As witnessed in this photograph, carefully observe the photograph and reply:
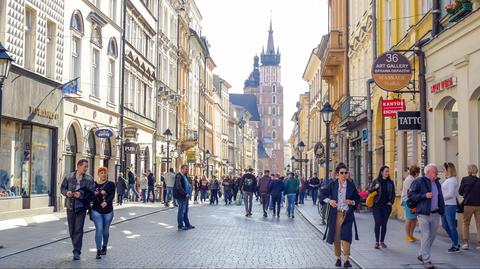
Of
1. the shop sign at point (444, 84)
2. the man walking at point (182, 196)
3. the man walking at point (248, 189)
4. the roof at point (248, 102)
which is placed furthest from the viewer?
the roof at point (248, 102)

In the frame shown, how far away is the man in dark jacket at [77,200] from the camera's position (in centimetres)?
1271

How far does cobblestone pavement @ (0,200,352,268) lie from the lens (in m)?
12.2

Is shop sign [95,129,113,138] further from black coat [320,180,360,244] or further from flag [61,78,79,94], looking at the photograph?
black coat [320,180,360,244]

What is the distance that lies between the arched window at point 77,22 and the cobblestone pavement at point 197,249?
9403 mm

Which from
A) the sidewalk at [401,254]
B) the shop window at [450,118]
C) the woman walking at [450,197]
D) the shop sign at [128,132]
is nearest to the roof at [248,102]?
the shop sign at [128,132]

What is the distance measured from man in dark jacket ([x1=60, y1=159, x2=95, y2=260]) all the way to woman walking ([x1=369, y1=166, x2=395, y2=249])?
5983 millimetres

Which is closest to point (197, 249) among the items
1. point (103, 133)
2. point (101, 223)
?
point (101, 223)

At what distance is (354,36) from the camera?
35781 mm

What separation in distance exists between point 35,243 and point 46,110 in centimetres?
1029

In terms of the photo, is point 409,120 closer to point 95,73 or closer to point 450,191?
point 450,191

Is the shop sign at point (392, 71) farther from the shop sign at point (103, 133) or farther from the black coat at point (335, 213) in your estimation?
the shop sign at point (103, 133)

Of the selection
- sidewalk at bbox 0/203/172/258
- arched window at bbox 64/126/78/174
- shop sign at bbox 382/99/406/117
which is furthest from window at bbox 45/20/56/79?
shop sign at bbox 382/99/406/117

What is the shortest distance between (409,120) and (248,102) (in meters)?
173

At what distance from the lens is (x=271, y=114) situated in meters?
192
